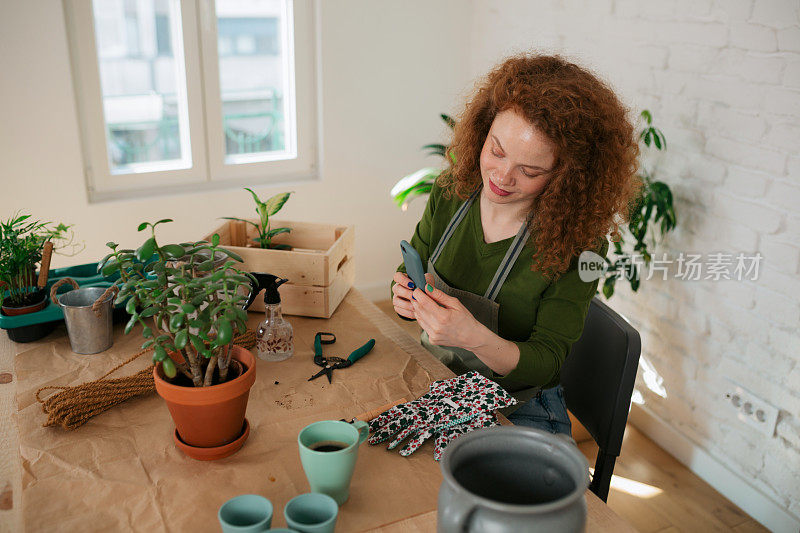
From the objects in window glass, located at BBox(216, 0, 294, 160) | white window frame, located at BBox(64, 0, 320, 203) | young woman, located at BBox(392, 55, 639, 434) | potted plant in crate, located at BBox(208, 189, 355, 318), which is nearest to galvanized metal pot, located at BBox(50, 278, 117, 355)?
potted plant in crate, located at BBox(208, 189, 355, 318)

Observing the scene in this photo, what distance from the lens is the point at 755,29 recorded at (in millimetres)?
1902

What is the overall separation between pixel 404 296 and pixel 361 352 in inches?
6.1

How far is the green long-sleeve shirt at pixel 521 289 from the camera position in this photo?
1.37m

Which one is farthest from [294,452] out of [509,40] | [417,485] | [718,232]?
[509,40]

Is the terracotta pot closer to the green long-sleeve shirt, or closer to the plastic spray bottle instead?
the plastic spray bottle

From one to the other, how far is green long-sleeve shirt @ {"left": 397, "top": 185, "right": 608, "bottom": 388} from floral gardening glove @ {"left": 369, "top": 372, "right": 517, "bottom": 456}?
0.49 feet

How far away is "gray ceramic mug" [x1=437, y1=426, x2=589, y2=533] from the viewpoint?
0.75 meters

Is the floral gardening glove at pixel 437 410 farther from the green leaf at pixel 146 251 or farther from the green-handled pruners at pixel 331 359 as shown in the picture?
the green leaf at pixel 146 251

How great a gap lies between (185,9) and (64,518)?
236 centimetres

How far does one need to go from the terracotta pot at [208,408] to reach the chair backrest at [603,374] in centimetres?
74

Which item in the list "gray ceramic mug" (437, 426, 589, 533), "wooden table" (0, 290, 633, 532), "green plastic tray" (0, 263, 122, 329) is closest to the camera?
"gray ceramic mug" (437, 426, 589, 533)

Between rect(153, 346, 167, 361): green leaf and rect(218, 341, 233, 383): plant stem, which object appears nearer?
rect(153, 346, 167, 361): green leaf

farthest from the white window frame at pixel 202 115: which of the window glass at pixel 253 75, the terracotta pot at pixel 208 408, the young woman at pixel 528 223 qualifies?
the terracotta pot at pixel 208 408

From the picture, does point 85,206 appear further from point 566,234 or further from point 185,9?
point 566,234
